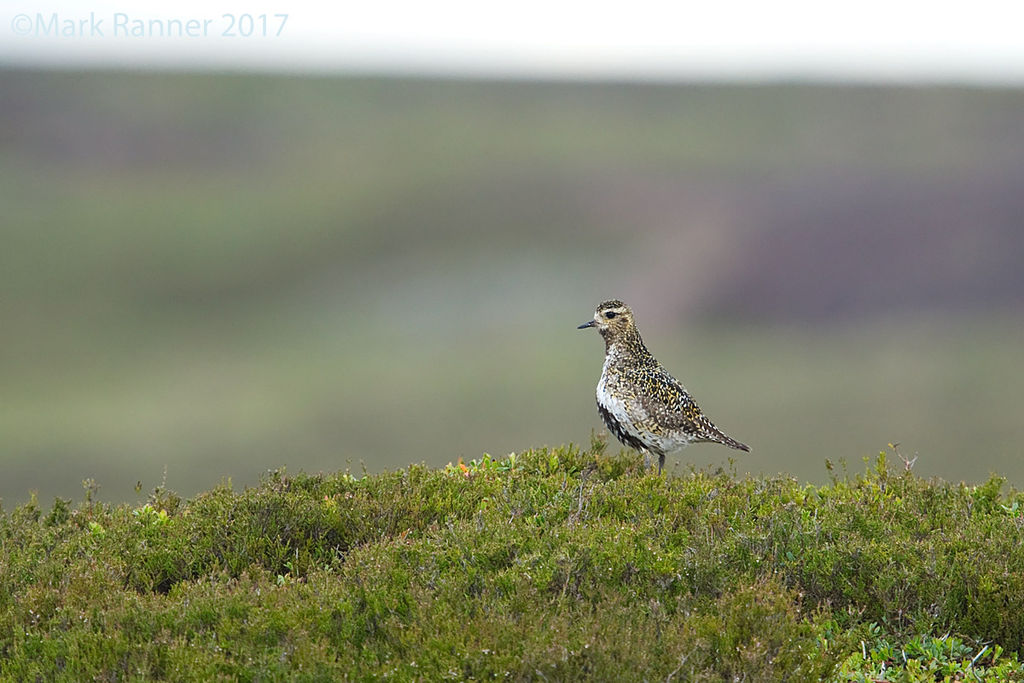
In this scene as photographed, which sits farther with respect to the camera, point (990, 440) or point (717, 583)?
point (990, 440)

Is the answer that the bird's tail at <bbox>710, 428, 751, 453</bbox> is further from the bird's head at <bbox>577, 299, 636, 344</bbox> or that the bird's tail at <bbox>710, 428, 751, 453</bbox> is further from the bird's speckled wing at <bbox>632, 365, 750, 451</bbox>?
the bird's head at <bbox>577, 299, 636, 344</bbox>

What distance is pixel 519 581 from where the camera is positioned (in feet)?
20.8

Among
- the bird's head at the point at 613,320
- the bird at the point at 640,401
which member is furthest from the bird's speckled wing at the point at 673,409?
the bird's head at the point at 613,320

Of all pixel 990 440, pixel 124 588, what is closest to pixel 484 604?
pixel 124 588

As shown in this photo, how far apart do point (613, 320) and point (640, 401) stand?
1.07 meters

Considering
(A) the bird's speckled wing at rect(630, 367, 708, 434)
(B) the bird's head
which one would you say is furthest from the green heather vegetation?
(B) the bird's head

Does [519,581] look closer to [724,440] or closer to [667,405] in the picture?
[667,405]

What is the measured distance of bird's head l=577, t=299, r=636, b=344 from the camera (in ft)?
35.0

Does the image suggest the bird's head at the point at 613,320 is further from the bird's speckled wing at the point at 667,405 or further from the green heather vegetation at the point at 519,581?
the green heather vegetation at the point at 519,581

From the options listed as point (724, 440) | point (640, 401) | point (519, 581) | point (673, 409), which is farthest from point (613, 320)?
point (519, 581)

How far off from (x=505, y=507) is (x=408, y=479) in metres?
1.08

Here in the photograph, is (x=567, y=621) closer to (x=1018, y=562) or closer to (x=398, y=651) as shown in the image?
(x=398, y=651)

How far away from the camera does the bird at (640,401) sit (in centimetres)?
991

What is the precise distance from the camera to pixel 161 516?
8.27 m
